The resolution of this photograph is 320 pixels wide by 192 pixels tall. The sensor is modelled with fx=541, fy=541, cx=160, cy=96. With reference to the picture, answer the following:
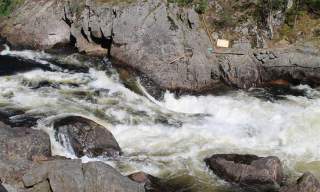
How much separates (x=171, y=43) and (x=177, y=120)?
4178mm

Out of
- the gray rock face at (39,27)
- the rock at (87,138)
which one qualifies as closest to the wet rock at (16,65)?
the gray rock face at (39,27)

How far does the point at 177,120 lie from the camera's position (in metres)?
18.1

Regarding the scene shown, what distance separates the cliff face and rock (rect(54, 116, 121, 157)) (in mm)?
4607

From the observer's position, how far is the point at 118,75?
20875 mm

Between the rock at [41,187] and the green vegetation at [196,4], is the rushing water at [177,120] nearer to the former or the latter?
the rock at [41,187]

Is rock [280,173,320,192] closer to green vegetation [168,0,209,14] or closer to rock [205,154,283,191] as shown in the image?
rock [205,154,283,191]

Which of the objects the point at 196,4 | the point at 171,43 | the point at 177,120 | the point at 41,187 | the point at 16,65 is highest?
the point at 196,4

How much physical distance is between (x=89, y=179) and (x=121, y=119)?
4839 millimetres

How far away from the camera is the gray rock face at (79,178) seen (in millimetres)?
13070

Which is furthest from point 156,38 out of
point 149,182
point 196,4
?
point 149,182

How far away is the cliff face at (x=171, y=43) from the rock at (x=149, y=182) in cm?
616

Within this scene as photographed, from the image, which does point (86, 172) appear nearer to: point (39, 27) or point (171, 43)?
point (171, 43)

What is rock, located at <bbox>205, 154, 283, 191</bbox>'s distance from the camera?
47.4 ft

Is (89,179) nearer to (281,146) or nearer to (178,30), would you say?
(281,146)
